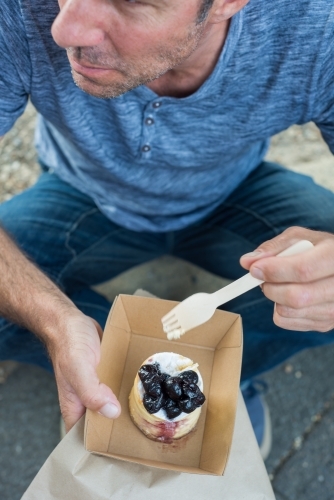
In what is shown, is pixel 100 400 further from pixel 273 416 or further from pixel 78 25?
pixel 273 416

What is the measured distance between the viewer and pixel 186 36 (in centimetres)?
111

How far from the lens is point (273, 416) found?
1.85 meters

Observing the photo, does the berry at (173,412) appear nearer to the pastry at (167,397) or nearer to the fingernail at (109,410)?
the pastry at (167,397)

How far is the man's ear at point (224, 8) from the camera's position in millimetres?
1105

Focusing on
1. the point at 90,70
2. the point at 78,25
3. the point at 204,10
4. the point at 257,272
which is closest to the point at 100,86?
the point at 90,70

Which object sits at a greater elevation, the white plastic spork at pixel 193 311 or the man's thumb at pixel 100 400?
the white plastic spork at pixel 193 311

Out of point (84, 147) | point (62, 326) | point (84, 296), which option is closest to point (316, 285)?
point (62, 326)

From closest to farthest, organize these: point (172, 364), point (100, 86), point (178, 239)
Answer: point (100, 86)
point (172, 364)
point (178, 239)

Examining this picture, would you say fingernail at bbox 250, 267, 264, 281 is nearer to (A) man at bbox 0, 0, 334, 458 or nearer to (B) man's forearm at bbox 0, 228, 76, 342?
(A) man at bbox 0, 0, 334, 458

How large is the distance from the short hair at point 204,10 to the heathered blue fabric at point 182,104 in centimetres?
15

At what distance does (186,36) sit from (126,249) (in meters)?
0.72

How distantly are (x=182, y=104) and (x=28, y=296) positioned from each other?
56cm

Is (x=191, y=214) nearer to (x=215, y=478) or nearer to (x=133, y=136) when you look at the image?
(x=133, y=136)

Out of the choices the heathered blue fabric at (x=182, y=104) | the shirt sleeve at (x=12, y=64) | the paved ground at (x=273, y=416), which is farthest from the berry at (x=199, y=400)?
the shirt sleeve at (x=12, y=64)
